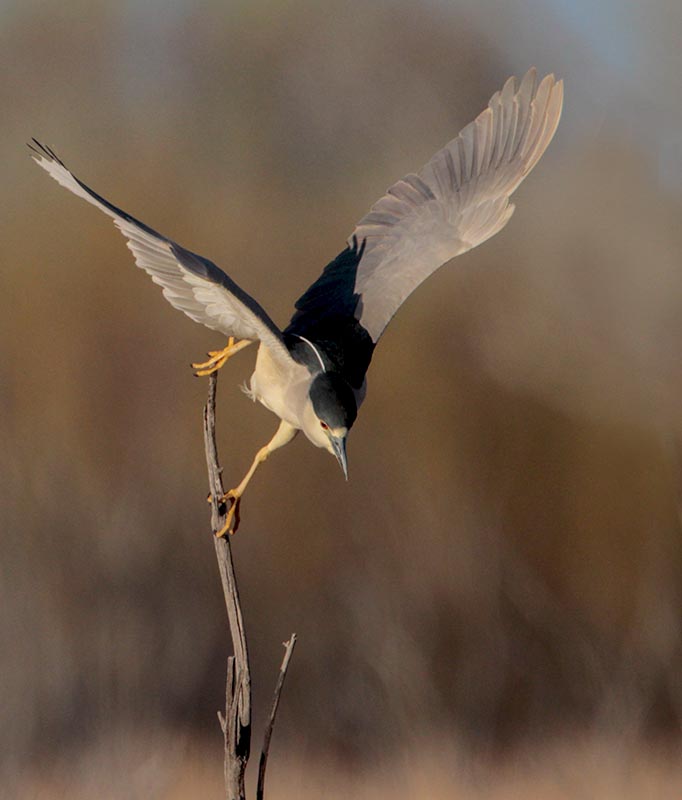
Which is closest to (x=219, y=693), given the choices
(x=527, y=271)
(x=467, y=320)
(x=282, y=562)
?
(x=282, y=562)

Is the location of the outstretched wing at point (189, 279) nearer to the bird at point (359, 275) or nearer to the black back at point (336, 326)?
the bird at point (359, 275)

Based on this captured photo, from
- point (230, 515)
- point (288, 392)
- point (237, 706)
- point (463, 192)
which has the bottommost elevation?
point (237, 706)

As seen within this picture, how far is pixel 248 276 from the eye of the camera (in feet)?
25.2

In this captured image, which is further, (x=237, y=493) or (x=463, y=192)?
(x=463, y=192)

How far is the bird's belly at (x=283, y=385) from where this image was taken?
2.82m

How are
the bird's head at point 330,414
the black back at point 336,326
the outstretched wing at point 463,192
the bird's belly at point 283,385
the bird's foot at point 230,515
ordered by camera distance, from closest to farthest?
the bird's foot at point 230,515 → the bird's head at point 330,414 → the bird's belly at point 283,385 → the black back at point 336,326 → the outstretched wing at point 463,192

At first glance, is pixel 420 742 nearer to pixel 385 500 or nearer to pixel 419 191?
pixel 385 500

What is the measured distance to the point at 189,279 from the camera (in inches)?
104

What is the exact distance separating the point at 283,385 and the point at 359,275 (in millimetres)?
710

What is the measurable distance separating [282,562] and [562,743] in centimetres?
206

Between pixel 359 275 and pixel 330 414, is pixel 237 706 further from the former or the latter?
pixel 359 275

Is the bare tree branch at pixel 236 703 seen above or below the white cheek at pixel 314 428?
below

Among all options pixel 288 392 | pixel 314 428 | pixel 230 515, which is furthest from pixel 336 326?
pixel 230 515

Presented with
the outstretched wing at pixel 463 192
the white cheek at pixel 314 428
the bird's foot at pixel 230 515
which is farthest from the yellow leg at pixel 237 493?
the outstretched wing at pixel 463 192
